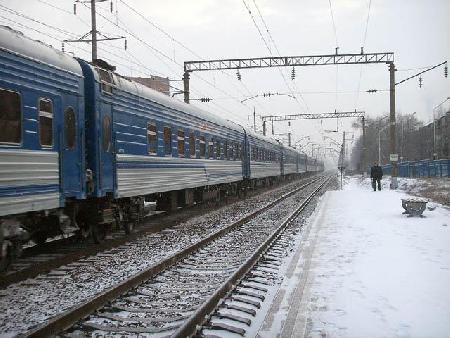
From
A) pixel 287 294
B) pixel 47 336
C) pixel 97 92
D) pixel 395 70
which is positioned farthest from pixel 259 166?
pixel 47 336

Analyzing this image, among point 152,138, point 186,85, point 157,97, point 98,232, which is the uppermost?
point 186,85

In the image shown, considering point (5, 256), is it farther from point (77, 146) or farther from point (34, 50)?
point (34, 50)

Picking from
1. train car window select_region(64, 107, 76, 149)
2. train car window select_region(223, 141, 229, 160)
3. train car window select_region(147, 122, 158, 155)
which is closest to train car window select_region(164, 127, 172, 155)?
train car window select_region(147, 122, 158, 155)

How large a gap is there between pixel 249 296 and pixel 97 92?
212 inches

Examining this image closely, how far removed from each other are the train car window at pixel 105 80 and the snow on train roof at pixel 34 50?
0.71 m

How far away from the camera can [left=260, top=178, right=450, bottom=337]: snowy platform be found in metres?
5.60

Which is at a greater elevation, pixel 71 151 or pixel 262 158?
pixel 262 158

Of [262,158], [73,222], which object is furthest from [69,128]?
[262,158]

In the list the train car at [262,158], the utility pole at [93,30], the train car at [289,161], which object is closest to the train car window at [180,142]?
the utility pole at [93,30]

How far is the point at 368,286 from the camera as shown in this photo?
732cm

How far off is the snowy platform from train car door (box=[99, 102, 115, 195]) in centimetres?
407

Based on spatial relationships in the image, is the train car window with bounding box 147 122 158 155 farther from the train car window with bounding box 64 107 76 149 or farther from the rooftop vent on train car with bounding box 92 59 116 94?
the train car window with bounding box 64 107 76 149

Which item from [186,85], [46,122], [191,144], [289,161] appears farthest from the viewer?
[289,161]

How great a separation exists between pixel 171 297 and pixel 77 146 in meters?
3.97
